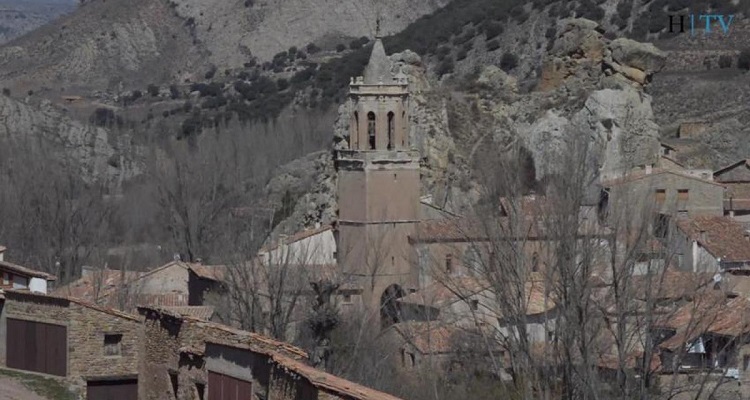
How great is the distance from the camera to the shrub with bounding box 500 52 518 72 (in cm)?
8662

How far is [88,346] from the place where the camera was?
80.7 feet

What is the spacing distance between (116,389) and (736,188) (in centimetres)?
3665

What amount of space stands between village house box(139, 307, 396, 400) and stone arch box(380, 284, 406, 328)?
809 inches

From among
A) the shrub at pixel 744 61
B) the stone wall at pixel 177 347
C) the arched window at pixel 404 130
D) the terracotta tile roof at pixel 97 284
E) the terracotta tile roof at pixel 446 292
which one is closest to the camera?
the stone wall at pixel 177 347

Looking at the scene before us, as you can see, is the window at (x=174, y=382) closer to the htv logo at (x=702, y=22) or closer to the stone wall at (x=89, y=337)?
the stone wall at (x=89, y=337)

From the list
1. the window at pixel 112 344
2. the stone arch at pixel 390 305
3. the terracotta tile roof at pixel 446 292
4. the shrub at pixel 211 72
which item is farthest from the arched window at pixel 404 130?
the shrub at pixel 211 72

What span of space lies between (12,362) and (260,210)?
36.6m

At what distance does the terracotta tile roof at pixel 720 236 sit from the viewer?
154 feet

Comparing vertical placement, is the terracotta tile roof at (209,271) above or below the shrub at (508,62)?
below

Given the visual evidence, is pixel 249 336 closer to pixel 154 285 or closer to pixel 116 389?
pixel 116 389

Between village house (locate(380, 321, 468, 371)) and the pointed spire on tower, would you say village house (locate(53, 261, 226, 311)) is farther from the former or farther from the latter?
the pointed spire on tower

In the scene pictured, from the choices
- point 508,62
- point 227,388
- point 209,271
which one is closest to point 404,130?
point 209,271

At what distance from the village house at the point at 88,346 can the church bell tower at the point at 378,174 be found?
25848 mm

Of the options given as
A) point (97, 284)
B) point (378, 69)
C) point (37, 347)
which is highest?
point (378, 69)
